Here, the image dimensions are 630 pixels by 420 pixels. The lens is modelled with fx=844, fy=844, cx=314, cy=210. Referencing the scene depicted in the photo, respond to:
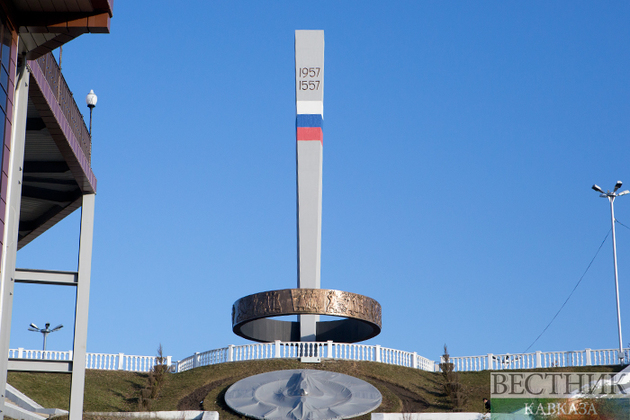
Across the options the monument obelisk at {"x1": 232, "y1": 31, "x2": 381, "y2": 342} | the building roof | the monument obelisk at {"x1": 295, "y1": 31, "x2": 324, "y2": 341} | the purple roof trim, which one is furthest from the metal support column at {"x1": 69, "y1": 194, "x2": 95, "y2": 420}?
the monument obelisk at {"x1": 295, "y1": 31, "x2": 324, "y2": 341}

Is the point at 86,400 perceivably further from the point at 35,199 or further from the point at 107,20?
the point at 107,20

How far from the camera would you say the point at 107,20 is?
16234mm

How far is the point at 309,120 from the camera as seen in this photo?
40.5 meters

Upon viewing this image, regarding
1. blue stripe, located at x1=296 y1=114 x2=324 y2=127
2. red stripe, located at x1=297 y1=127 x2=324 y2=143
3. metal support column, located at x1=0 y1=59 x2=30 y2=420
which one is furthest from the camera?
blue stripe, located at x1=296 y1=114 x2=324 y2=127

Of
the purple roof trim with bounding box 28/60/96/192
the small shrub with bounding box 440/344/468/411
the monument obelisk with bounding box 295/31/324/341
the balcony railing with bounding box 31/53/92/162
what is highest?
the monument obelisk with bounding box 295/31/324/341

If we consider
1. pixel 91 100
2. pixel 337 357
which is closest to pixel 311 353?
pixel 337 357

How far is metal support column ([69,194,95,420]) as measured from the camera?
71.5 ft

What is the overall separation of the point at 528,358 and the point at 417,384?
5199 mm

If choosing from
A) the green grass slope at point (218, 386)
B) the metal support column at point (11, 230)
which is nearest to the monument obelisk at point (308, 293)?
the green grass slope at point (218, 386)

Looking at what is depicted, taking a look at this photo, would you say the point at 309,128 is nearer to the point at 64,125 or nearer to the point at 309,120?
the point at 309,120

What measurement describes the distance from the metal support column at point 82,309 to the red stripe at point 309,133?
697 inches

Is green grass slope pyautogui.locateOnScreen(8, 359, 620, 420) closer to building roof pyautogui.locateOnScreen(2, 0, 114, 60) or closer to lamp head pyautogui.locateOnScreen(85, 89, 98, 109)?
lamp head pyautogui.locateOnScreen(85, 89, 98, 109)

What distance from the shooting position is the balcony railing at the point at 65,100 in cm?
1949

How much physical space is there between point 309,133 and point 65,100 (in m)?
20.0
